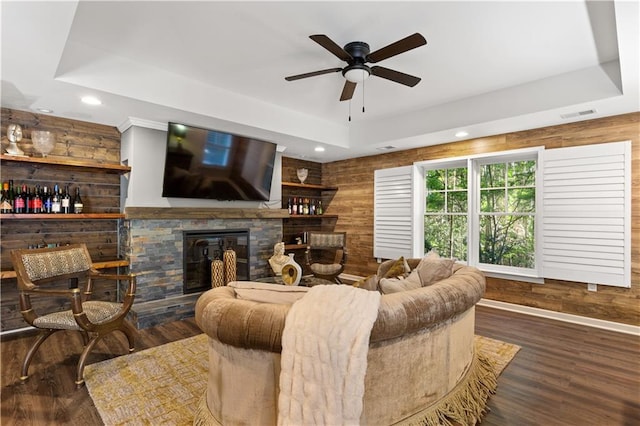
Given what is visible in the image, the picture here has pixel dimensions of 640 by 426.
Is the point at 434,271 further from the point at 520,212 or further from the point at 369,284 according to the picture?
the point at 520,212

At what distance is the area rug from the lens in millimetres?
2012

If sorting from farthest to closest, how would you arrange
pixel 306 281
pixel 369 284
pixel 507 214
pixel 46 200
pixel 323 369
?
pixel 306 281 < pixel 507 214 < pixel 46 200 < pixel 369 284 < pixel 323 369

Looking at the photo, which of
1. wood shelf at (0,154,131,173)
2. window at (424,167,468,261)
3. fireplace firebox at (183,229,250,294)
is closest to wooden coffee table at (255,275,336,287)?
fireplace firebox at (183,229,250,294)

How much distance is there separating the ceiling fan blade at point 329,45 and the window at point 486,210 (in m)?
2.89

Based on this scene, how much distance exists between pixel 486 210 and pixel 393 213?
57.1 inches

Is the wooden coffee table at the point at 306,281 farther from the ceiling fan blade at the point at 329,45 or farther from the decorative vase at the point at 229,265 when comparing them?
the ceiling fan blade at the point at 329,45

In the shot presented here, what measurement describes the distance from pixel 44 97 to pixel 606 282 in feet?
20.2

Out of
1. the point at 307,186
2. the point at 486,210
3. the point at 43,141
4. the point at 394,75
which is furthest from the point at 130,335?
the point at 486,210

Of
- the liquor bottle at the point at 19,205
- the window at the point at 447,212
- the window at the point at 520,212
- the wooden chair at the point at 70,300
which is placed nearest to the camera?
the wooden chair at the point at 70,300

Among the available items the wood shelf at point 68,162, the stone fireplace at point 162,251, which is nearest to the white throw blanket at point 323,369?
the stone fireplace at point 162,251

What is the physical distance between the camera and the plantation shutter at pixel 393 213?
5.38 metres

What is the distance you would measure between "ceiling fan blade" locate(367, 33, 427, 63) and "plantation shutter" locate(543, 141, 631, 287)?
276 centimetres

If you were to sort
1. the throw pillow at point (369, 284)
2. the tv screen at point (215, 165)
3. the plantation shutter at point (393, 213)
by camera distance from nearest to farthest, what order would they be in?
the throw pillow at point (369, 284)
the tv screen at point (215, 165)
the plantation shutter at point (393, 213)

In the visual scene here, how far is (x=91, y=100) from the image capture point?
321cm
